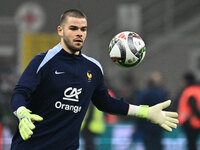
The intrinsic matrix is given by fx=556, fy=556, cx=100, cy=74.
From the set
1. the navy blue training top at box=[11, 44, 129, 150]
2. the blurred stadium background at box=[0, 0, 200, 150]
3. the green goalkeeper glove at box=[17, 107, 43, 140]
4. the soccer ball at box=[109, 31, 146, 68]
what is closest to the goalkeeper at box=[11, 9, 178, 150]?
the navy blue training top at box=[11, 44, 129, 150]

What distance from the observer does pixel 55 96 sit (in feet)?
17.5

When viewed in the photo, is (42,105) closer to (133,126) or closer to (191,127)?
(191,127)

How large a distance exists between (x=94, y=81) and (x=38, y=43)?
665 centimetres

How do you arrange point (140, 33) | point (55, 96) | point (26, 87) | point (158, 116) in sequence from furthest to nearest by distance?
1. point (140, 33)
2. point (158, 116)
3. point (55, 96)
4. point (26, 87)

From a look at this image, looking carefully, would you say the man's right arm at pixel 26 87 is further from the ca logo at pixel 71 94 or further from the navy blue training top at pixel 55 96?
the ca logo at pixel 71 94

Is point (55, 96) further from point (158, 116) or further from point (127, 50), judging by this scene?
point (158, 116)

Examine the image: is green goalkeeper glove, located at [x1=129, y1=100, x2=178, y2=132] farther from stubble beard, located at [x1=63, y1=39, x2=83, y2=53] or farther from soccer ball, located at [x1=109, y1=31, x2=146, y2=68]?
stubble beard, located at [x1=63, y1=39, x2=83, y2=53]

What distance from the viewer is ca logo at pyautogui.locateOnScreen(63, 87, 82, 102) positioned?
5.39 meters

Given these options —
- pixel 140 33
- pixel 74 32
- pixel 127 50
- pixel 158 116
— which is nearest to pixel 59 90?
pixel 74 32

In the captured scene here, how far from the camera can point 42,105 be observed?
17.5 feet

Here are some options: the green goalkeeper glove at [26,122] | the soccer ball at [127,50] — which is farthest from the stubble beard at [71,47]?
the green goalkeeper glove at [26,122]

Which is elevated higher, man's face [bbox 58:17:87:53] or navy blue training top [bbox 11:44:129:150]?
man's face [bbox 58:17:87:53]

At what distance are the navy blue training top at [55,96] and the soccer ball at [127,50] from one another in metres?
0.40

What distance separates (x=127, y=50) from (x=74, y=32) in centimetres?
66
